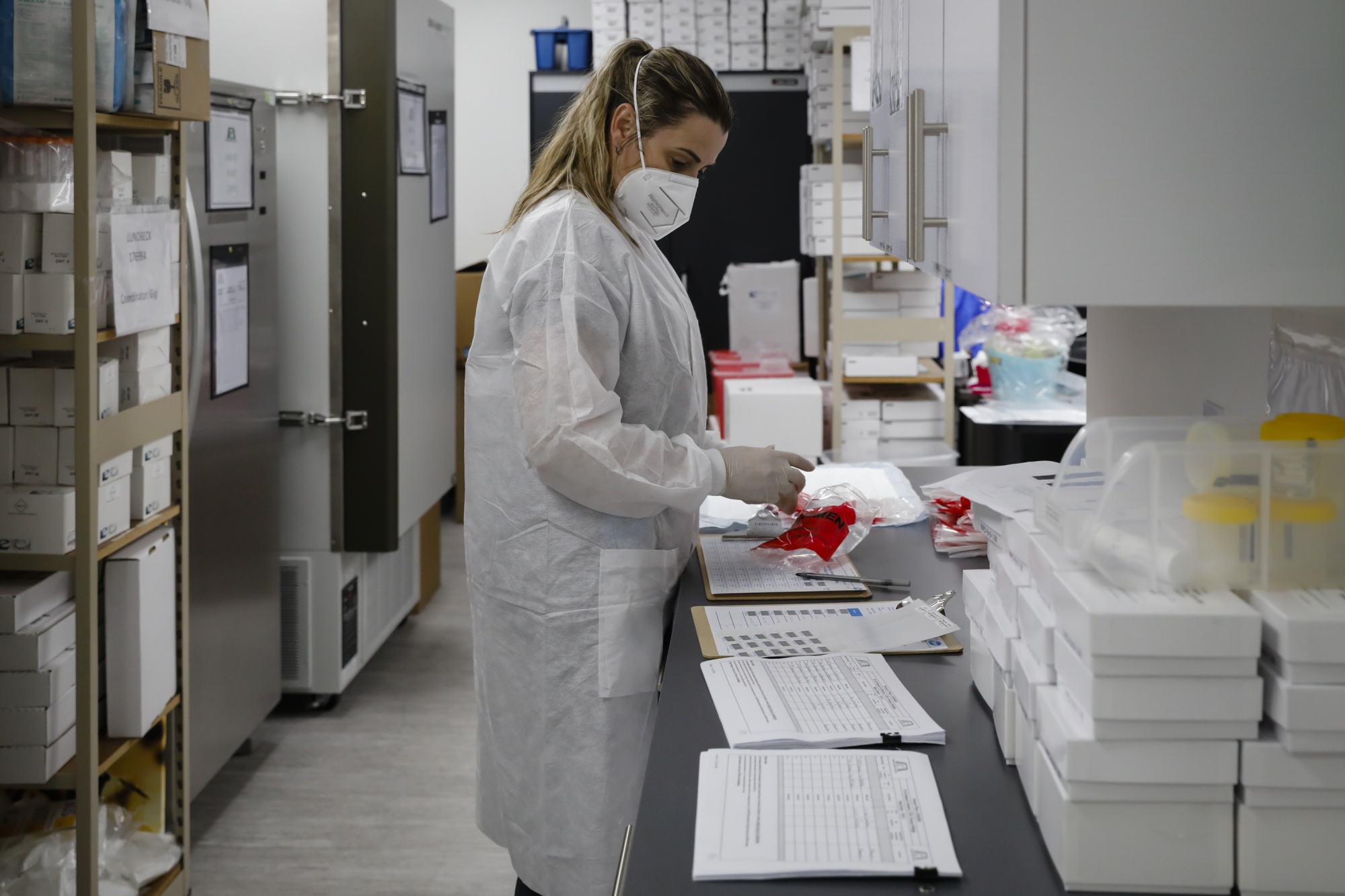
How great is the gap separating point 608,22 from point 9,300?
421cm

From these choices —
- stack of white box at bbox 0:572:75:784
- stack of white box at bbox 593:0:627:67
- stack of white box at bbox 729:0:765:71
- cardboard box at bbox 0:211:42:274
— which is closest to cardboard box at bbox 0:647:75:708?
stack of white box at bbox 0:572:75:784

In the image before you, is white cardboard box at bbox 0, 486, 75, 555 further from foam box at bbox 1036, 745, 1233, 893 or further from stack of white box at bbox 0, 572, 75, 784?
foam box at bbox 1036, 745, 1233, 893

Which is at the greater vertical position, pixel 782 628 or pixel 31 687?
pixel 782 628

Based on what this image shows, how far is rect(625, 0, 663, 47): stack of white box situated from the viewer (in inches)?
219

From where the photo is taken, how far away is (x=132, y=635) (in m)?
2.10

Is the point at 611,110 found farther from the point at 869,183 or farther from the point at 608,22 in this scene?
the point at 608,22

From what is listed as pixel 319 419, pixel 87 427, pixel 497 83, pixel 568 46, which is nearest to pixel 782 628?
pixel 87 427

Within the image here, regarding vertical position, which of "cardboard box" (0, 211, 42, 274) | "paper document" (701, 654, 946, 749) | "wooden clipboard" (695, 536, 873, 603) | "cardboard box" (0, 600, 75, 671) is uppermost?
"cardboard box" (0, 211, 42, 274)

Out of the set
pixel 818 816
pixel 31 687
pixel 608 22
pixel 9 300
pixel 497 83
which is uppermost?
pixel 608 22

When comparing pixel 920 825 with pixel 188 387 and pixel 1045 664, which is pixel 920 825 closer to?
pixel 1045 664

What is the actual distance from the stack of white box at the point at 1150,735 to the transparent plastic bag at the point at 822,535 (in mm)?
943

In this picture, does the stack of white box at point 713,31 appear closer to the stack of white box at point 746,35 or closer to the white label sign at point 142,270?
the stack of white box at point 746,35

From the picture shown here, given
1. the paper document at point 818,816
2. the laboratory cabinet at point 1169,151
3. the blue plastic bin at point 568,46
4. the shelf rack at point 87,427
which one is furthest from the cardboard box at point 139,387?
the blue plastic bin at point 568,46

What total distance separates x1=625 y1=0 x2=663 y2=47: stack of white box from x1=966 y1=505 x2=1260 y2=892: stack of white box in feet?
16.5
